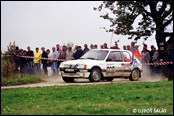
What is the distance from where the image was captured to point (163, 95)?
1209 centimetres

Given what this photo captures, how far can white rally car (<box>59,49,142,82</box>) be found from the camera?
19.1 meters

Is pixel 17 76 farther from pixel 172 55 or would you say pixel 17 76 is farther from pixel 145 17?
pixel 145 17

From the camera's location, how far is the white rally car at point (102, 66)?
19141 mm

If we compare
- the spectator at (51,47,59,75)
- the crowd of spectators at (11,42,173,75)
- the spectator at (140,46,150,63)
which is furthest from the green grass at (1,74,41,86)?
the spectator at (140,46,150,63)

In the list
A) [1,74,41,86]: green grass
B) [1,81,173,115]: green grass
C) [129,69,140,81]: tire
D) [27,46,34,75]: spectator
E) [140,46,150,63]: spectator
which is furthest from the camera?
[27,46,34,75]: spectator

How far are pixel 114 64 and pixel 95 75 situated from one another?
152 centimetres

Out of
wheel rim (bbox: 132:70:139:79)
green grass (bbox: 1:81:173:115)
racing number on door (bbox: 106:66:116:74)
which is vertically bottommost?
green grass (bbox: 1:81:173:115)

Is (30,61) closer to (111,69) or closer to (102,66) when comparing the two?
(111,69)

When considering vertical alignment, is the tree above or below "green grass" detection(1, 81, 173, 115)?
above

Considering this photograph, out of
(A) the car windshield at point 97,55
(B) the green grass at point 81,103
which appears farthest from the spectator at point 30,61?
(B) the green grass at point 81,103

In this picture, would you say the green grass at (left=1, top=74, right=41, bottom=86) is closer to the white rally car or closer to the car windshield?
the white rally car

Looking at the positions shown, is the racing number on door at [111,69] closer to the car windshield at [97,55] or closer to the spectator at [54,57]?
the car windshield at [97,55]

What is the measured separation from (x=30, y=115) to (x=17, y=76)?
500 inches

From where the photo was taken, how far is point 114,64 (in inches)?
808
